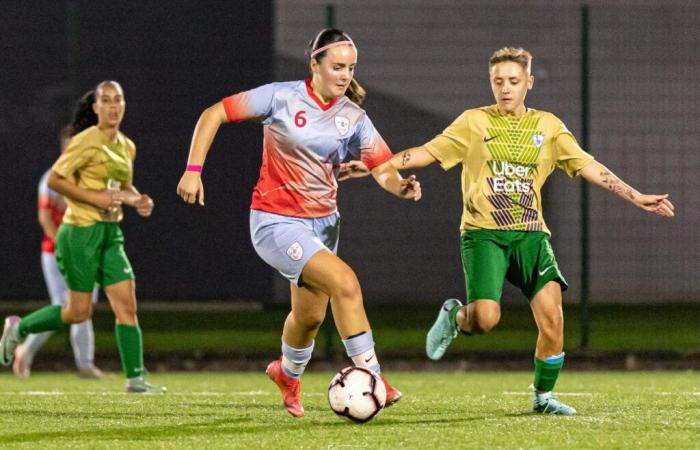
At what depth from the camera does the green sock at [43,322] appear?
34.9 ft

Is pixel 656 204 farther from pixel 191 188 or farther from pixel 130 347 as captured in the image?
pixel 130 347

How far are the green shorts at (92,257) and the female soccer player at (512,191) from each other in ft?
9.06

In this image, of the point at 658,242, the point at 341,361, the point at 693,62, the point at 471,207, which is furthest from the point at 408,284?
the point at 471,207

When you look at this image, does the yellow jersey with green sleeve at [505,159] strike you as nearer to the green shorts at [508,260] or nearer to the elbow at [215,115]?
the green shorts at [508,260]

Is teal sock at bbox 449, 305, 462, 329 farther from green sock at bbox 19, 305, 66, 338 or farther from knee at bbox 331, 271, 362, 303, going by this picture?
green sock at bbox 19, 305, 66, 338

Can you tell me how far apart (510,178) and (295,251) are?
130 centimetres

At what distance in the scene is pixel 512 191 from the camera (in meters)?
8.27

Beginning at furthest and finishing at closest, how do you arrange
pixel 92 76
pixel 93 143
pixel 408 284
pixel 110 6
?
pixel 110 6, pixel 92 76, pixel 408 284, pixel 93 143

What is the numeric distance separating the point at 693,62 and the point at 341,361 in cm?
414

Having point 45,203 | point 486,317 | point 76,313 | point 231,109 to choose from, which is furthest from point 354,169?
point 45,203

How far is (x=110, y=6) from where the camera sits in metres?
17.0

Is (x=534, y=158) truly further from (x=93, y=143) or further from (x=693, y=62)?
(x=693, y=62)

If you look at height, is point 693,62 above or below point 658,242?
above

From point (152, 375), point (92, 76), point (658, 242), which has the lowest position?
point (152, 375)
